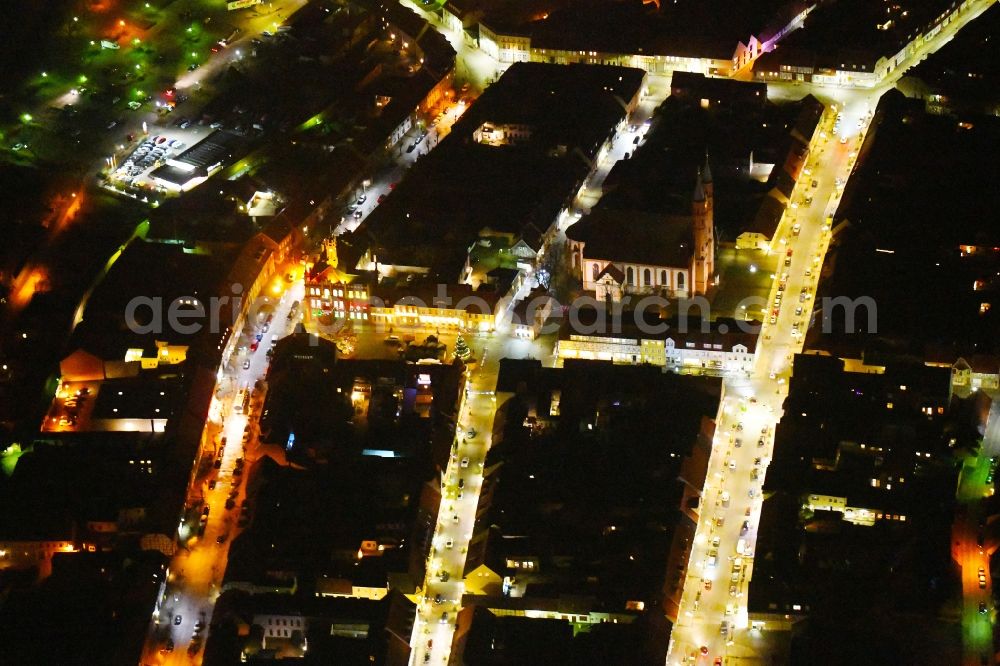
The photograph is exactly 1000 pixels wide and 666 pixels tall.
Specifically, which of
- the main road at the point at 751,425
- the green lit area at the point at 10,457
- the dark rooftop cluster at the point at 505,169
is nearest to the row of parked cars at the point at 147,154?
the dark rooftop cluster at the point at 505,169

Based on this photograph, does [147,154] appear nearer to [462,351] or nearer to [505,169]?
[505,169]

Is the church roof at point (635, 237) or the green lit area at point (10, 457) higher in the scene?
the church roof at point (635, 237)

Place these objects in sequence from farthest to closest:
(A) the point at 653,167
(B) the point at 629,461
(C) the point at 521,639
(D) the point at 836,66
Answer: (D) the point at 836,66 → (A) the point at 653,167 → (B) the point at 629,461 → (C) the point at 521,639

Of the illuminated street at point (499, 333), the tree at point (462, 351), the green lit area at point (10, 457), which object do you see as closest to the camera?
the illuminated street at point (499, 333)

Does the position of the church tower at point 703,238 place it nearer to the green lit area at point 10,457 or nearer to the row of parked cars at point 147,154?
the row of parked cars at point 147,154

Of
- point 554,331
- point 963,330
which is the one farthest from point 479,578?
point 963,330

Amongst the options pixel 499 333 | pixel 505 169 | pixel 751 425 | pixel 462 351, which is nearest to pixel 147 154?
pixel 505 169

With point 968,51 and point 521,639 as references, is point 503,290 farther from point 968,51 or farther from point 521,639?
point 968,51
